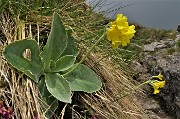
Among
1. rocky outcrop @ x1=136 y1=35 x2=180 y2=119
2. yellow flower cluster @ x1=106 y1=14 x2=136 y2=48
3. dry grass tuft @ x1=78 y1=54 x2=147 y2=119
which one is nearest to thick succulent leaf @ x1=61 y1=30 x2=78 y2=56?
dry grass tuft @ x1=78 y1=54 x2=147 y2=119

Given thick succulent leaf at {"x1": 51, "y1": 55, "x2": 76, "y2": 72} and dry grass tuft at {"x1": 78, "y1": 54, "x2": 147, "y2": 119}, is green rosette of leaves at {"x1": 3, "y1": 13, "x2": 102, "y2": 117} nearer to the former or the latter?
thick succulent leaf at {"x1": 51, "y1": 55, "x2": 76, "y2": 72}

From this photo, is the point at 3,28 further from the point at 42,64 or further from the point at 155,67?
the point at 155,67

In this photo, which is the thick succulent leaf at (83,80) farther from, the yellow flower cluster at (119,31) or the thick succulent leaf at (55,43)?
the yellow flower cluster at (119,31)

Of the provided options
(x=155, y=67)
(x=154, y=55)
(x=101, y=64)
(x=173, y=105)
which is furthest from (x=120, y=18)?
(x=154, y=55)

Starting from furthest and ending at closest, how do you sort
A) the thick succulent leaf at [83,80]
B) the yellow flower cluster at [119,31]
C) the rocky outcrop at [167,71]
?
the rocky outcrop at [167,71]
the thick succulent leaf at [83,80]
the yellow flower cluster at [119,31]

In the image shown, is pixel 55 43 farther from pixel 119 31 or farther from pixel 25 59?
pixel 119 31

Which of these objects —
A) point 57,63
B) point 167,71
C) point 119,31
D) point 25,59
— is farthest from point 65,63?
point 167,71

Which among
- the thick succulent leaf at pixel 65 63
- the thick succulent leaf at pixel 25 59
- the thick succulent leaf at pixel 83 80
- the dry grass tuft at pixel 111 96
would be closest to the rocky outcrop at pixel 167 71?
the dry grass tuft at pixel 111 96
